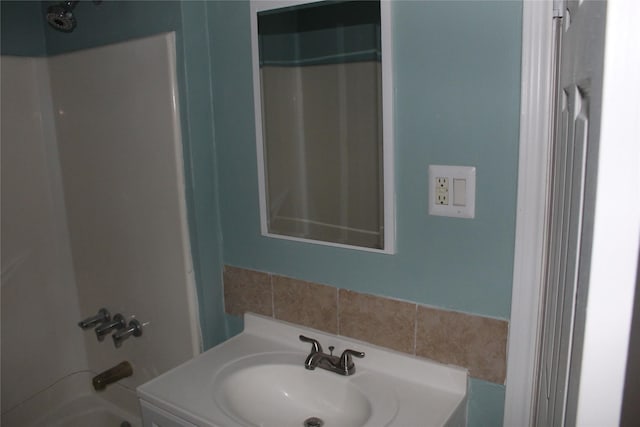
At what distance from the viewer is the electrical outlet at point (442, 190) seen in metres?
1.11

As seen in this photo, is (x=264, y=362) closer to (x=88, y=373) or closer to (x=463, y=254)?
(x=463, y=254)

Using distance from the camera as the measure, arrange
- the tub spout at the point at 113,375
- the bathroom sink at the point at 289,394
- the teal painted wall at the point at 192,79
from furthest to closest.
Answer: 1. the tub spout at the point at 113,375
2. the teal painted wall at the point at 192,79
3. the bathroom sink at the point at 289,394

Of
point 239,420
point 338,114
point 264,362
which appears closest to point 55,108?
point 338,114

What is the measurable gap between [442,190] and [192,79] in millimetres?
820

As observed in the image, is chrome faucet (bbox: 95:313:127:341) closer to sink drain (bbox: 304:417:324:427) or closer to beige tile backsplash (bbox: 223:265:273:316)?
beige tile backsplash (bbox: 223:265:273:316)

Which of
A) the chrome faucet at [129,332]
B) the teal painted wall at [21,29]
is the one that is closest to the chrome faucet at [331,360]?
the chrome faucet at [129,332]

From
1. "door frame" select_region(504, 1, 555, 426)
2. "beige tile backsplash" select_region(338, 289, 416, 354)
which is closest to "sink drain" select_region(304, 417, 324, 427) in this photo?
"beige tile backsplash" select_region(338, 289, 416, 354)

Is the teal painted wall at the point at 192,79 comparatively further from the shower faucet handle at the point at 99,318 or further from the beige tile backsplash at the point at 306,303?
the shower faucet handle at the point at 99,318

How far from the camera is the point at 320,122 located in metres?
1.47

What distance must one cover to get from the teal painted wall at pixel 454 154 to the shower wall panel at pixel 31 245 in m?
0.95

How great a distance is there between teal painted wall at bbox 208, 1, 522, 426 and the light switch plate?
2cm

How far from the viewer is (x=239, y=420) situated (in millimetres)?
1110

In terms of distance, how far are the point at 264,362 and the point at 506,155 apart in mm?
860

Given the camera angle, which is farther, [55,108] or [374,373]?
[55,108]
